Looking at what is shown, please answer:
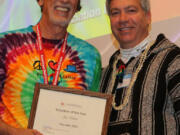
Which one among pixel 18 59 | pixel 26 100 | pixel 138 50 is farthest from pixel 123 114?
pixel 18 59

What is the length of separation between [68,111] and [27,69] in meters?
0.46

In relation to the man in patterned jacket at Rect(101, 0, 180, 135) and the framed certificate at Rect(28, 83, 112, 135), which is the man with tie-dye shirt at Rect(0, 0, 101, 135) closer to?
the framed certificate at Rect(28, 83, 112, 135)

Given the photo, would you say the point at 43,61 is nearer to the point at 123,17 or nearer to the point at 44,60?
the point at 44,60

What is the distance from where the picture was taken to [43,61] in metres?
2.33

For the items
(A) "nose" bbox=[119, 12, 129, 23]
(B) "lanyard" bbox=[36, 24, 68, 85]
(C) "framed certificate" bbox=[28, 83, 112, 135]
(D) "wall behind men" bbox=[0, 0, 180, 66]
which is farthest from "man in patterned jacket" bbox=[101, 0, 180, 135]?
(D) "wall behind men" bbox=[0, 0, 180, 66]

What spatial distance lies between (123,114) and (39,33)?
2.95 ft

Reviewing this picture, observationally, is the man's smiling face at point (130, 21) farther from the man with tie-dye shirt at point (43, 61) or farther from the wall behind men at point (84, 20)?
the wall behind men at point (84, 20)

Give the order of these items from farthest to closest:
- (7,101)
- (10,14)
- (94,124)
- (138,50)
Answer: (10,14) < (138,50) < (7,101) < (94,124)

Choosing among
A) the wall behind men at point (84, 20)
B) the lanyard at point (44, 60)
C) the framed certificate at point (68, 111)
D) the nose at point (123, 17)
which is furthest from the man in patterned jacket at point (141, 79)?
the wall behind men at point (84, 20)

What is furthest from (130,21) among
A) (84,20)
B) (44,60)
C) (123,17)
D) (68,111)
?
(84,20)

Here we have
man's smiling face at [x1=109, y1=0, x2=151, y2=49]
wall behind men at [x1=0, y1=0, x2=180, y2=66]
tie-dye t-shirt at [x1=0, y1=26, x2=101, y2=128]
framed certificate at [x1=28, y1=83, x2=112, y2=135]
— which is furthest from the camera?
wall behind men at [x1=0, y1=0, x2=180, y2=66]

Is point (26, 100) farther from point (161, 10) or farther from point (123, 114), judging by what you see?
point (161, 10)

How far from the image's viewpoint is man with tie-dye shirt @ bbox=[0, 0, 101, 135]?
225 cm

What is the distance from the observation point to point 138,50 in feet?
7.92
